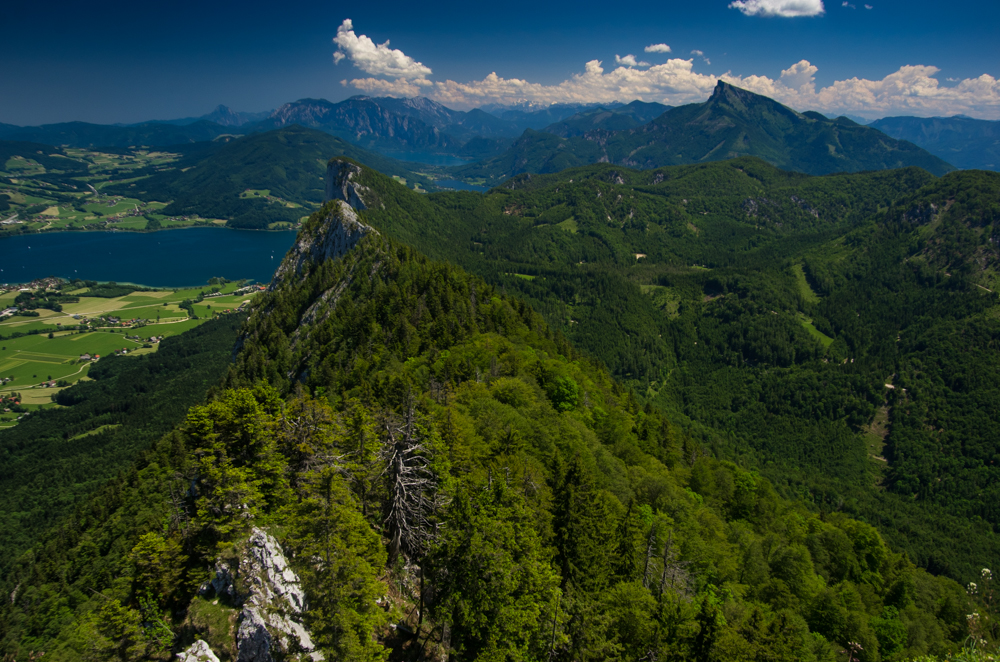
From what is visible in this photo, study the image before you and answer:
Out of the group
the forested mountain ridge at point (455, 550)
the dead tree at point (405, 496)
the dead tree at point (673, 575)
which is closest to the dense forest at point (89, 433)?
the forested mountain ridge at point (455, 550)

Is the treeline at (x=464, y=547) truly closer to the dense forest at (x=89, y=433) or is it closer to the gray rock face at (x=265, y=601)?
the gray rock face at (x=265, y=601)

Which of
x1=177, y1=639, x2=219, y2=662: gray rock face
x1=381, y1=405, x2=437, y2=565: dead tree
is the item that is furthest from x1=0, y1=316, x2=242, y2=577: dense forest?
x1=381, y1=405, x2=437, y2=565: dead tree

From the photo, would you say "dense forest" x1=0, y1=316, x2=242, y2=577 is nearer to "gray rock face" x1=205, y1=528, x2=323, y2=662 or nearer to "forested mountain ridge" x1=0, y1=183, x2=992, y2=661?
"forested mountain ridge" x1=0, y1=183, x2=992, y2=661

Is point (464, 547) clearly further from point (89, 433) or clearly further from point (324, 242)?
point (89, 433)

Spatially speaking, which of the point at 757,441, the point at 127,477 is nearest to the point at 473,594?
the point at 127,477

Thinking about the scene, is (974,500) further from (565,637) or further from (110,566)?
(110,566)
